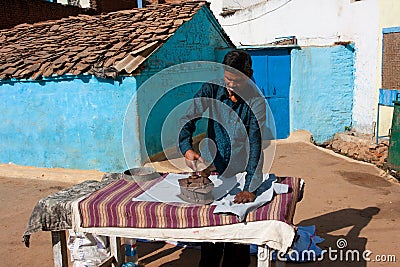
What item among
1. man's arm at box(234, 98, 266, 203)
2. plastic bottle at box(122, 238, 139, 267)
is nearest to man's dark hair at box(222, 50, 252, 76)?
man's arm at box(234, 98, 266, 203)

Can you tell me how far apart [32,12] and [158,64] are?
7129 millimetres

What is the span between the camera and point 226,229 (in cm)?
243

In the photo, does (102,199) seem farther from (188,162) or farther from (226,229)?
(226,229)

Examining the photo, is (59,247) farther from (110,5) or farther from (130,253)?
(110,5)

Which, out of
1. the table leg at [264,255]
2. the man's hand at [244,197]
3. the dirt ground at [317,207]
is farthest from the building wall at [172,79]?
the table leg at [264,255]

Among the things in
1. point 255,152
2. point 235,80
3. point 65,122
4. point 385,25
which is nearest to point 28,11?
point 65,122

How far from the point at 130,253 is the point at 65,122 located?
4.42 metres

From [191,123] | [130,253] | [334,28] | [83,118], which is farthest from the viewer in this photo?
[334,28]

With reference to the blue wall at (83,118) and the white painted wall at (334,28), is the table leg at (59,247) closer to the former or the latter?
the blue wall at (83,118)

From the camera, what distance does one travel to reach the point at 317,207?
5270 millimetres

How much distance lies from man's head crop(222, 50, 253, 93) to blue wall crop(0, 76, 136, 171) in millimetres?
4138

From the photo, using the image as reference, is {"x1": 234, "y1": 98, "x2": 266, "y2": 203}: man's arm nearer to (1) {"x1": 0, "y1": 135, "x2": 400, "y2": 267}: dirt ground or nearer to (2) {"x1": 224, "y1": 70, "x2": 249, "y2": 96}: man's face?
(2) {"x1": 224, "y1": 70, "x2": 249, "y2": 96}: man's face

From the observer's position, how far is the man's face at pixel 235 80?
277 cm

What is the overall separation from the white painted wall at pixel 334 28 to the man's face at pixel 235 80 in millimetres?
6962
